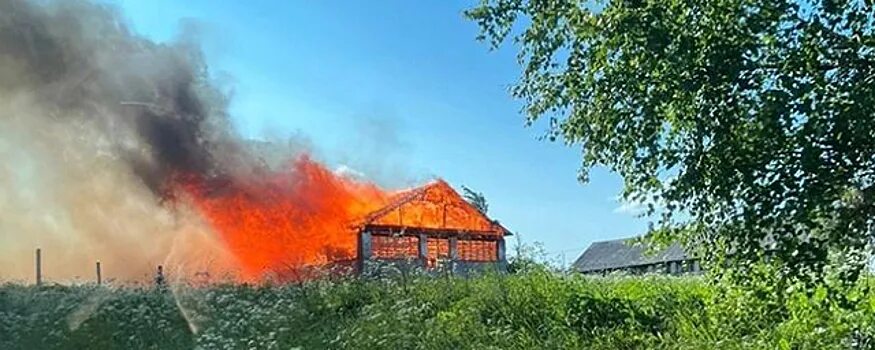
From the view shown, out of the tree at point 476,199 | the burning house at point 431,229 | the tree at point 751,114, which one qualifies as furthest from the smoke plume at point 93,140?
the tree at point 751,114

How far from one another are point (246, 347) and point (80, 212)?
1146cm

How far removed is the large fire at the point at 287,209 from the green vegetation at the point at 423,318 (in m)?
5.46

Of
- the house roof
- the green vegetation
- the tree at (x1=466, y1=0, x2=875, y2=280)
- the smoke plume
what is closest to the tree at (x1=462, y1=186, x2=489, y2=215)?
the house roof

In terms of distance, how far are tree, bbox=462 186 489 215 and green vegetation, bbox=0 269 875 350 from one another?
8.35 metres

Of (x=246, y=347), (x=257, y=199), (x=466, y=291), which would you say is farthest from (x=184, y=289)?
(x=257, y=199)

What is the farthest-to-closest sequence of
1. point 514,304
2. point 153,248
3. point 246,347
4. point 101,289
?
point 153,248 → point 101,289 → point 514,304 → point 246,347

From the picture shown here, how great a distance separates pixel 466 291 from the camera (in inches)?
325

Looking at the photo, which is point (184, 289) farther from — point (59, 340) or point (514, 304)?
point (514, 304)

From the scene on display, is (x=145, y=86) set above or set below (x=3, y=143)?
above

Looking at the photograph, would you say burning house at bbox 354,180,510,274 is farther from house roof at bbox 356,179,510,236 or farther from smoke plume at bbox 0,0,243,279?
smoke plume at bbox 0,0,243,279

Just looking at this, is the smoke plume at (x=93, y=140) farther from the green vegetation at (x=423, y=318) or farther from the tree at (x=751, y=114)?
the tree at (x=751, y=114)

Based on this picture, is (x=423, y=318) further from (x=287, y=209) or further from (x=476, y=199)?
(x=476, y=199)

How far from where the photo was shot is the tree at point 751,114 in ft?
13.5

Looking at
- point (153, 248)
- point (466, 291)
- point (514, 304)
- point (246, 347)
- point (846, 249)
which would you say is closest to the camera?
point (846, 249)
